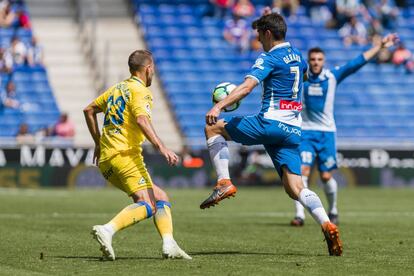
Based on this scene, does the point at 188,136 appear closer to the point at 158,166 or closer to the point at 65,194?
the point at 158,166

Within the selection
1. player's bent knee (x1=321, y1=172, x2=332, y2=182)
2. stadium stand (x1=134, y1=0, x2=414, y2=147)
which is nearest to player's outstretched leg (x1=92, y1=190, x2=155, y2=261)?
player's bent knee (x1=321, y1=172, x2=332, y2=182)

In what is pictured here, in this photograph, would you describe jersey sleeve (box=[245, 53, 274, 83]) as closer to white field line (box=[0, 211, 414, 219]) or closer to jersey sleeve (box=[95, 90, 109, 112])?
jersey sleeve (box=[95, 90, 109, 112])

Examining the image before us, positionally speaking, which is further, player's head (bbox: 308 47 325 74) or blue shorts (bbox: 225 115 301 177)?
player's head (bbox: 308 47 325 74)

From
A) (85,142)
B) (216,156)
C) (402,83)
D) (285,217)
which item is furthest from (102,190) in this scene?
(216,156)

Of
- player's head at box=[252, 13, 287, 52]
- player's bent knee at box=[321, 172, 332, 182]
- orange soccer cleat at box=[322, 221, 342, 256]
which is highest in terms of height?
player's head at box=[252, 13, 287, 52]

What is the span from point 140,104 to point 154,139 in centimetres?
54

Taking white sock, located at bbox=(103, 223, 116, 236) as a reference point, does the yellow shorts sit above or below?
above

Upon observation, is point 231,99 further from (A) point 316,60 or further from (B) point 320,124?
(B) point 320,124

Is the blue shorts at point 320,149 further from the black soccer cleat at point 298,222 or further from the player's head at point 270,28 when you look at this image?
the player's head at point 270,28

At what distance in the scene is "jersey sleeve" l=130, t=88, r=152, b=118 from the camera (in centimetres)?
982

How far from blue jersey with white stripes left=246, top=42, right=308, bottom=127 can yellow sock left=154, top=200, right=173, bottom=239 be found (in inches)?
59.4

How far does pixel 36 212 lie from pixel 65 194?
21.3 ft

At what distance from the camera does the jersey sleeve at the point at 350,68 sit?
14312mm

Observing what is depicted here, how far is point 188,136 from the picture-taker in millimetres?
31672
